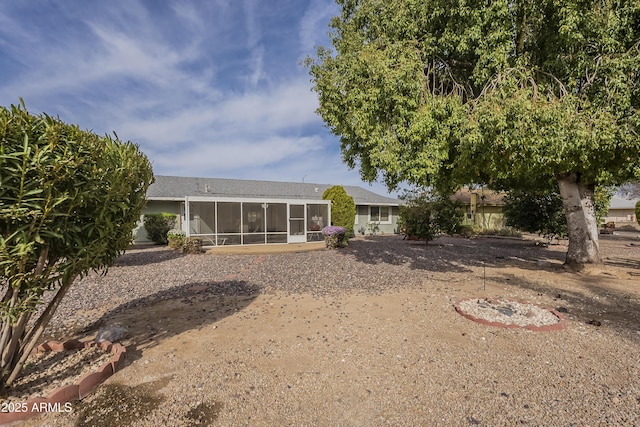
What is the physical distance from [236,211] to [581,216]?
14678 mm

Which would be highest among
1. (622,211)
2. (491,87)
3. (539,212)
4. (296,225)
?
(491,87)

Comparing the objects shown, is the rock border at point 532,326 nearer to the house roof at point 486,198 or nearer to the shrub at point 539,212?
the shrub at point 539,212

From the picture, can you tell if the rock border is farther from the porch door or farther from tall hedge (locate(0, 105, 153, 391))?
the porch door

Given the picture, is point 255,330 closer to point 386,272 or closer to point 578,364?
point 578,364

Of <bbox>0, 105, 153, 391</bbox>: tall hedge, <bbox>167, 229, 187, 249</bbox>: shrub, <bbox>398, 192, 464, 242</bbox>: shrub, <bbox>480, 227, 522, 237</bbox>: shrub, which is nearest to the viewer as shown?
<bbox>0, 105, 153, 391</bbox>: tall hedge

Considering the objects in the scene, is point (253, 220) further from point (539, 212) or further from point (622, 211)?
point (622, 211)

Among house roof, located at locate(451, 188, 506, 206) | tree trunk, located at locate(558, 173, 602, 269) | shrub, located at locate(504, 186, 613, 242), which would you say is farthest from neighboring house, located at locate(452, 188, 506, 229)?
tree trunk, located at locate(558, 173, 602, 269)

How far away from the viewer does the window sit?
991 inches

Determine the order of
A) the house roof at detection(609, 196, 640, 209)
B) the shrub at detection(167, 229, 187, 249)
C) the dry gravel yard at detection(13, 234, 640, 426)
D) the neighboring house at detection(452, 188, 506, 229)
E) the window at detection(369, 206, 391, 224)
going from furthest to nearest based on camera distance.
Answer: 1. the house roof at detection(609, 196, 640, 209)
2. the neighboring house at detection(452, 188, 506, 229)
3. the window at detection(369, 206, 391, 224)
4. the shrub at detection(167, 229, 187, 249)
5. the dry gravel yard at detection(13, 234, 640, 426)

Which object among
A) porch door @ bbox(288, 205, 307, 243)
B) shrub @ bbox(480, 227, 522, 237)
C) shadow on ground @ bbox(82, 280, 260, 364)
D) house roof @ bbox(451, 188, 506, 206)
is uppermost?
house roof @ bbox(451, 188, 506, 206)

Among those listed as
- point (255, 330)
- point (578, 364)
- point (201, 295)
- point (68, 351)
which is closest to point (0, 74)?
point (201, 295)

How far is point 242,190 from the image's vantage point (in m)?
22.8

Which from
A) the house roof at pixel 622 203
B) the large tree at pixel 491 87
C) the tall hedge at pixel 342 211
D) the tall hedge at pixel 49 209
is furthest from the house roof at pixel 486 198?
the house roof at pixel 622 203

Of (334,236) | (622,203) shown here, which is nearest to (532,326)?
(334,236)
